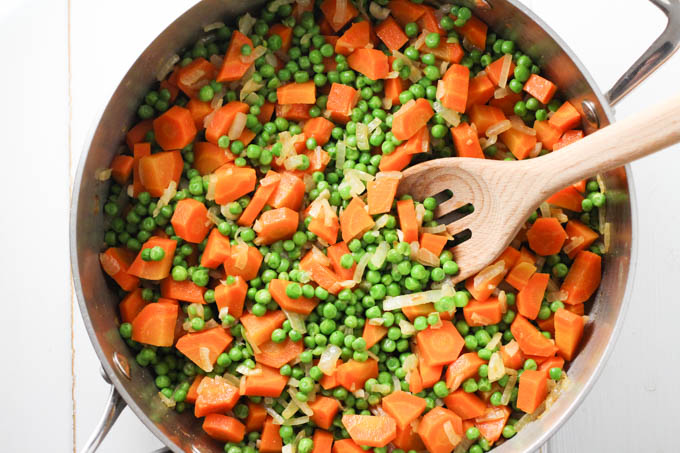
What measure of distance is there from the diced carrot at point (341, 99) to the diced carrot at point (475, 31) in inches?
23.8

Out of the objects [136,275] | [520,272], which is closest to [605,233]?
[520,272]

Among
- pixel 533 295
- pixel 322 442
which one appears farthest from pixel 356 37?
pixel 322 442

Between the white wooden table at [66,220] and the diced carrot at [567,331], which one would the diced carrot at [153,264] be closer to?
the white wooden table at [66,220]

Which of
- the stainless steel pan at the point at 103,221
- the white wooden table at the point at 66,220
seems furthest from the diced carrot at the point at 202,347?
the white wooden table at the point at 66,220

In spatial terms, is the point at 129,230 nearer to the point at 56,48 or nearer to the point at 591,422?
the point at 56,48

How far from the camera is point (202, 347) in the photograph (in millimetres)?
3129

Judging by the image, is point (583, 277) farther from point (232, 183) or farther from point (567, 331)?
point (232, 183)

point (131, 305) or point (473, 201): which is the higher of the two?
point (473, 201)

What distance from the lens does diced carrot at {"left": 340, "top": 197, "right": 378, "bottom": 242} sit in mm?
3174

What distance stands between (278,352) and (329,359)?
0.80ft

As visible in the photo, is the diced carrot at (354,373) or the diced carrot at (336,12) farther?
the diced carrot at (336,12)

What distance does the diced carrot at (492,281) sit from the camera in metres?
3.14

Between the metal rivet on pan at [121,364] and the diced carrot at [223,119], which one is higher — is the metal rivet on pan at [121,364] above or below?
below

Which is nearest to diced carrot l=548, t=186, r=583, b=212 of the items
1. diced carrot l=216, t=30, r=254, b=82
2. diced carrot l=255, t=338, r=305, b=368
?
diced carrot l=255, t=338, r=305, b=368
